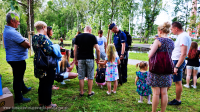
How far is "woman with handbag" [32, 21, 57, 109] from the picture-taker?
253 cm

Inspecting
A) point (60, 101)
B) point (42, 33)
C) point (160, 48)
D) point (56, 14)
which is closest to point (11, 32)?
point (42, 33)

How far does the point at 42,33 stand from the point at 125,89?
304 cm

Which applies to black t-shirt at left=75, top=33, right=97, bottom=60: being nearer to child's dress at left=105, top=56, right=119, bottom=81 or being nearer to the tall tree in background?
child's dress at left=105, top=56, right=119, bottom=81

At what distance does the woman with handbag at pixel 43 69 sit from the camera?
2.53 meters

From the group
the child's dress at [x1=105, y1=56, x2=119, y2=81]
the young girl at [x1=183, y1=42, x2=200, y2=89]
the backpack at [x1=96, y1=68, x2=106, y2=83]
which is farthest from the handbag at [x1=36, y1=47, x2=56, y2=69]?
the young girl at [x1=183, y1=42, x2=200, y2=89]

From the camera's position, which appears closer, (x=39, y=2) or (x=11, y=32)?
(x=11, y=32)

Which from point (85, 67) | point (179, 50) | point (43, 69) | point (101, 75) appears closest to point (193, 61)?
point (179, 50)

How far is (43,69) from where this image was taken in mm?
2586

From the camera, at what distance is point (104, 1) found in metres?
6.59

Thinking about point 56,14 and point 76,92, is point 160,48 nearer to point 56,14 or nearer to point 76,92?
point 76,92

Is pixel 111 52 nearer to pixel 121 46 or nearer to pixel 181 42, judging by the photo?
pixel 121 46

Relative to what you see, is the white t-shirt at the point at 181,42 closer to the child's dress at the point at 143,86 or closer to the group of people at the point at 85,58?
the group of people at the point at 85,58

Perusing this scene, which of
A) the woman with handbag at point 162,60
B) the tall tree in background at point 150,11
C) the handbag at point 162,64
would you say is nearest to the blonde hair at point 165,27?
the woman with handbag at point 162,60

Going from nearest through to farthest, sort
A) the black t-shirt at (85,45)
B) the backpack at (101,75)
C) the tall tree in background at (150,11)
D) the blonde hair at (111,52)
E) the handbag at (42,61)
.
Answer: the handbag at (42,61) < the black t-shirt at (85,45) < the blonde hair at (111,52) < the backpack at (101,75) < the tall tree in background at (150,11)
